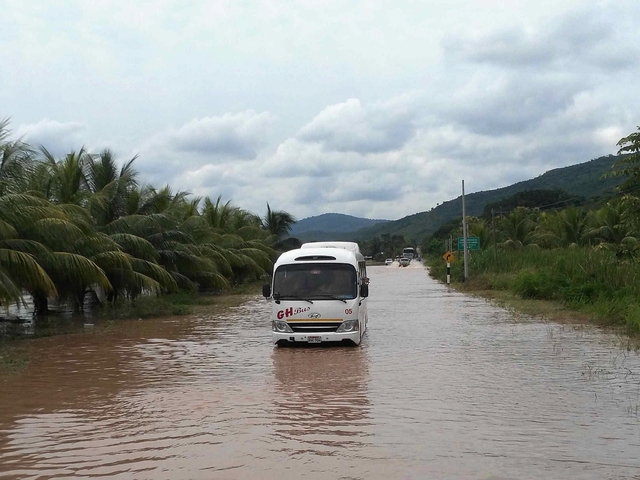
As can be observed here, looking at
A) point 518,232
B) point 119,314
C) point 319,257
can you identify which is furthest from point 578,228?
point 319,257

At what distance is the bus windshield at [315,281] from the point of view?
1612cm

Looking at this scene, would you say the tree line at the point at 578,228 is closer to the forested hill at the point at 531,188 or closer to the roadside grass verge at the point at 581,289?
the roadside grass verge at the point at 581,289

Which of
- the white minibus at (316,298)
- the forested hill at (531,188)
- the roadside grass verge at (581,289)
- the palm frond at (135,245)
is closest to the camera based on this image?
the white minibus at (316,298)

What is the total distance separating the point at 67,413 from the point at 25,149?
12.4 m

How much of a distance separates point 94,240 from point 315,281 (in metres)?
9.98

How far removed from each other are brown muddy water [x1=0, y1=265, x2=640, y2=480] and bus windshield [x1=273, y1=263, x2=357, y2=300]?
121cm

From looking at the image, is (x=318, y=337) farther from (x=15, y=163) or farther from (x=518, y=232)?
(x=518, y=232)

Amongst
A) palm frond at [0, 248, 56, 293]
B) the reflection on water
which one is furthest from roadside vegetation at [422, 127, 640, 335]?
palm frond at [0, 248, 56, 293]

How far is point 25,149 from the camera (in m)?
20.4

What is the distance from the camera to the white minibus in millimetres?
15852

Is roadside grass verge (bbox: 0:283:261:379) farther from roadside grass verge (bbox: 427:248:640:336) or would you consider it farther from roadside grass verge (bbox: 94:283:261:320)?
roadside grass verge (bbox: 427:248:640:336)

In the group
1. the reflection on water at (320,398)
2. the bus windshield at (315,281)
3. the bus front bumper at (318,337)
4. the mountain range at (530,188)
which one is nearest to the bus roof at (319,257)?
the bus windshield at (315,281)

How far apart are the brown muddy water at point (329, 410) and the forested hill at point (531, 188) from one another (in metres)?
59.7

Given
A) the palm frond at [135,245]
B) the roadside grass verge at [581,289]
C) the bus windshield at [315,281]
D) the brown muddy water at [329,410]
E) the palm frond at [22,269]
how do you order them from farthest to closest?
the palm frond at [135,245]
the roadside grass verge at [581,289]
the palm frond at [22,269]
the bus windshield at [315,281]
the brown muddy water at [329,410]
